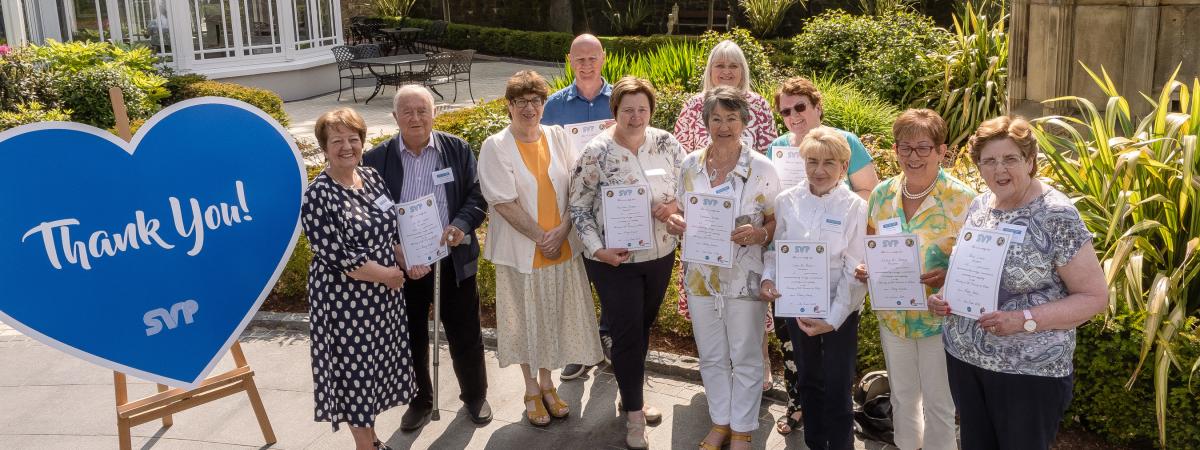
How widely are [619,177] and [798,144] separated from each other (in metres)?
0.83

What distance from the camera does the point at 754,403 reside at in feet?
14.2

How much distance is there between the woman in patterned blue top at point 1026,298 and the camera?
315cm

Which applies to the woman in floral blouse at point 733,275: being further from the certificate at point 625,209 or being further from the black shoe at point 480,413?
the black shoe at point 480,413

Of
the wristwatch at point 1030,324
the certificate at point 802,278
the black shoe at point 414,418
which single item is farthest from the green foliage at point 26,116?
the wristwatch at point 1030,324

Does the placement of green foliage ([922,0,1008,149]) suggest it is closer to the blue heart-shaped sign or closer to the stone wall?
the stone wall

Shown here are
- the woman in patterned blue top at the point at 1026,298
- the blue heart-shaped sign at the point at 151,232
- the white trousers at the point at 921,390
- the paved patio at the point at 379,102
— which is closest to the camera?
the woman in patterned blue top at the point at 1026,298

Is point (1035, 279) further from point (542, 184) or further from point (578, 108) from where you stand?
point (578, 108)

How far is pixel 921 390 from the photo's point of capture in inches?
153

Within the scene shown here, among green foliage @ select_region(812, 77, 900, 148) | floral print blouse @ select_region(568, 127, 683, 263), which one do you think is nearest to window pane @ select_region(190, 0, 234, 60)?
green foliage @ select_region(812, 77, 900, 148)

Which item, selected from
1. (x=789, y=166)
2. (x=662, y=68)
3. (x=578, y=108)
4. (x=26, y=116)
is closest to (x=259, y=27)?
(x=26, y=116)

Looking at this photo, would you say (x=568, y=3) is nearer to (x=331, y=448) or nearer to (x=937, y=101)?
(x=937, y=101)

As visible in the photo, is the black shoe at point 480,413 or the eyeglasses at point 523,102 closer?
the eyeglasses at point 523,102

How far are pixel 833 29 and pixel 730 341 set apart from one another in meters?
7.57

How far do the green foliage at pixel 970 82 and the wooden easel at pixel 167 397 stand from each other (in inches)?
Result: 246
